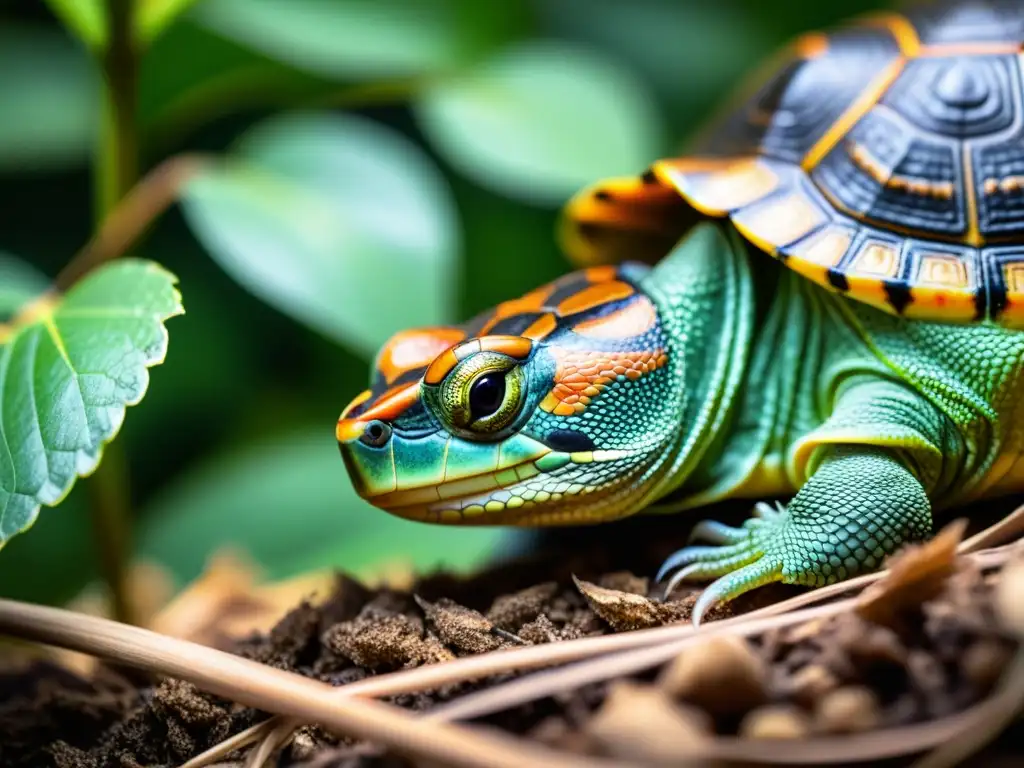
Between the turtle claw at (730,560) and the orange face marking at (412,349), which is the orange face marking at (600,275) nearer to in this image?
the orange face marking at (412,349)

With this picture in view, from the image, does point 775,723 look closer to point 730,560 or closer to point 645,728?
point 645,728

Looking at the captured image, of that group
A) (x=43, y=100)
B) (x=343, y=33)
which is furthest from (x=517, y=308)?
(x=43, y=100)

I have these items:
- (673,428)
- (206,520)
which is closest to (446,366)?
(673,428)

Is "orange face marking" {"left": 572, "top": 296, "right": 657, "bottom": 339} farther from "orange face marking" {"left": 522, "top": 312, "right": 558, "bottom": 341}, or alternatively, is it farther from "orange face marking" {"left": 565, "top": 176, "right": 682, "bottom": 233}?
"orange face marking" {"left": 565, "top": 176, "right": 682, "bottom": 233}

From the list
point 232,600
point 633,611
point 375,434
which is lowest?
point 232,600

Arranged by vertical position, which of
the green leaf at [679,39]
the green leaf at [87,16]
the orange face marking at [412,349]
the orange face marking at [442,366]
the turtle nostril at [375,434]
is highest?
the green leaf at [679,39]

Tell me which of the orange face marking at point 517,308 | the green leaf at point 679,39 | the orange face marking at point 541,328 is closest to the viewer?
the orange face marking at point 541,328

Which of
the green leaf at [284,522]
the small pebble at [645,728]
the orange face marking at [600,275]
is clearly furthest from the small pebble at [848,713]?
the green leaf at [284,522]
